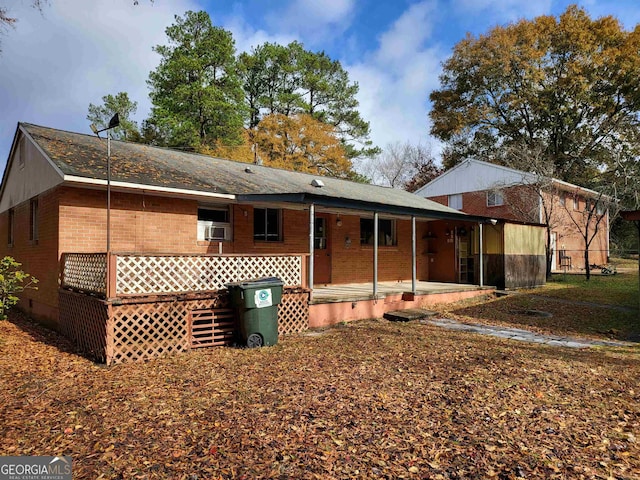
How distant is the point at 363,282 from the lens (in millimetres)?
14469

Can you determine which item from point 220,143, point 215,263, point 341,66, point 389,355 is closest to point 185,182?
point 215,263

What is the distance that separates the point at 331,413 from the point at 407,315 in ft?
21.0

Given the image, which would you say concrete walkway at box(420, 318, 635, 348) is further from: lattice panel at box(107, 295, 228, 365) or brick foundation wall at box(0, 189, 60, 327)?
brick foundation wall at box(0, 189, 60, 327)

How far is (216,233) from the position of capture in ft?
34.8

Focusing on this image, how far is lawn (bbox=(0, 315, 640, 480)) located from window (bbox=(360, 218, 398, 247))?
305 inches

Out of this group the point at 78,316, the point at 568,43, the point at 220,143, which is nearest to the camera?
the point at 78,316

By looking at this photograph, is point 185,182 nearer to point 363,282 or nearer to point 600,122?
point 363,282

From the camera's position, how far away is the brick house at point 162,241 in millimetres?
6902

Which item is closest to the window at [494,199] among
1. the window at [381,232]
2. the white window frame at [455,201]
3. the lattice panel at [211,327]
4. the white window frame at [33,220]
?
the white window frame at [455,201]

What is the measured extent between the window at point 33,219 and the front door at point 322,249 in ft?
25.4

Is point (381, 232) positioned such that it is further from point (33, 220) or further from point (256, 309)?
point (33, 220)

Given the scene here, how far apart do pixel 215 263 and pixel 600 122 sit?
114 feet

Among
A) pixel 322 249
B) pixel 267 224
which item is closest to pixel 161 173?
pixel 267 224

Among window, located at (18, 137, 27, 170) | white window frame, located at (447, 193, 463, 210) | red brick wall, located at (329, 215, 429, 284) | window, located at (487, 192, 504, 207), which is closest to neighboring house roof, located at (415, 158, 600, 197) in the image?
white window frame, located at (447, 193, 463, 210)
